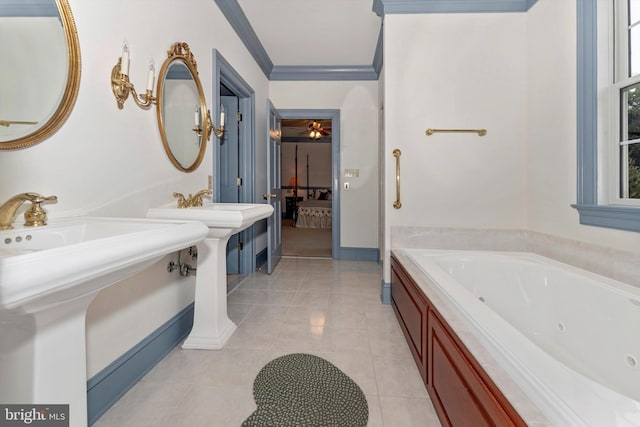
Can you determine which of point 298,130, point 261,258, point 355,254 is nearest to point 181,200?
point 261,258

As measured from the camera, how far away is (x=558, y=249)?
1.94m

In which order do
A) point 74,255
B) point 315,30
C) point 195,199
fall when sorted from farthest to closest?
point 315,30
point 195,199
point 74,255

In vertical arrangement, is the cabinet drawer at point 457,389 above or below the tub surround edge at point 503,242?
below

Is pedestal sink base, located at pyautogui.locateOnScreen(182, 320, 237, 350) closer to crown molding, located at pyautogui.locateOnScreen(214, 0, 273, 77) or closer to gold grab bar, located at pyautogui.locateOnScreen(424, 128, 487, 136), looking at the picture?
gold grab bar, located at pyautogui.locateOnScreen(424, 128, 487, 136)

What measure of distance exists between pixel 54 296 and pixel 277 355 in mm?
1278

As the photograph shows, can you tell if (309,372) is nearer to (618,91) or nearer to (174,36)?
(174,36)

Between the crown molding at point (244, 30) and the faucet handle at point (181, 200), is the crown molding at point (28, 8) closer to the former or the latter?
the faucet handle at point (181, 200)

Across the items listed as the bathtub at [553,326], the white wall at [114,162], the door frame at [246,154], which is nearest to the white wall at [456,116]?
the bathtub at [553,326]

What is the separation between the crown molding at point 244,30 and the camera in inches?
97.7

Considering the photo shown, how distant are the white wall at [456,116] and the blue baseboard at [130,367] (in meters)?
1.77

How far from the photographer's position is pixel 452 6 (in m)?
2.39

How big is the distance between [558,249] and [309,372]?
1.81 metres

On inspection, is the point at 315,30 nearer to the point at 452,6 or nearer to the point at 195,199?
the point at 452,6

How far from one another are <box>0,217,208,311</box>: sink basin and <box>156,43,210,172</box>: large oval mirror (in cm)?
85
